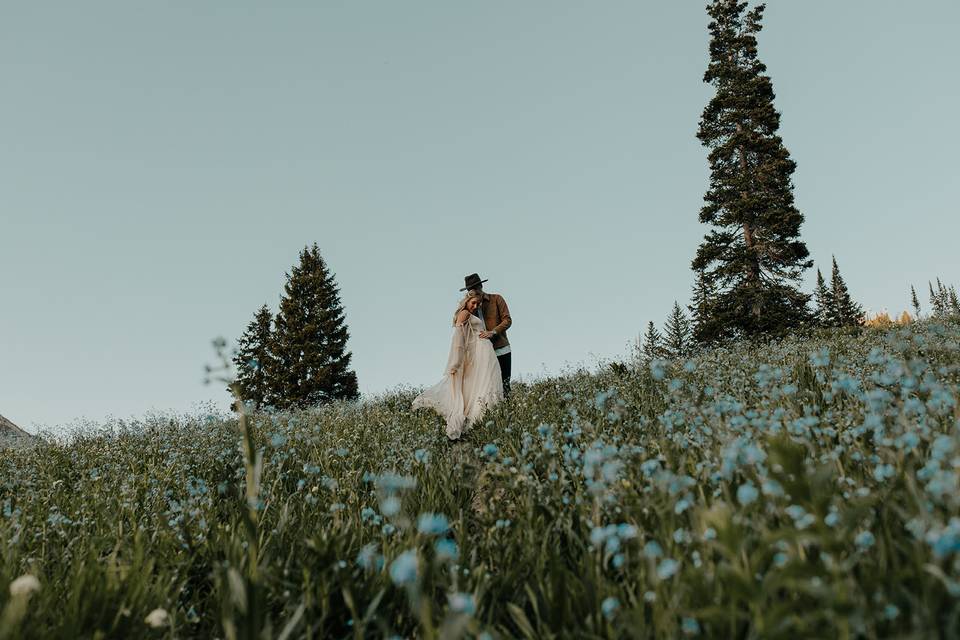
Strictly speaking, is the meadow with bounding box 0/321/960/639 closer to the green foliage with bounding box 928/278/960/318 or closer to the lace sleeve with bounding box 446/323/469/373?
the lace sleeve with bounding box 446/323/469/373

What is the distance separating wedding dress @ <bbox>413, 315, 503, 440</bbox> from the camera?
10.4m

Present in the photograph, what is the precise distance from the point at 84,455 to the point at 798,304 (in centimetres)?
2421

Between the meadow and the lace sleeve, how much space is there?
449 centimetres

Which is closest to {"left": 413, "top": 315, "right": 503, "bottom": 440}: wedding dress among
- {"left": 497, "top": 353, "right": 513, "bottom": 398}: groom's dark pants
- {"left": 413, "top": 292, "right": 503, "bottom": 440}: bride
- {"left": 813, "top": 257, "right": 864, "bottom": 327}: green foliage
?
{"left": 413, "top": 292, "right": 503, "bottom": 440}: bride

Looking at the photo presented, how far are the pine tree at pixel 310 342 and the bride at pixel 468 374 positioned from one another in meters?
24.6

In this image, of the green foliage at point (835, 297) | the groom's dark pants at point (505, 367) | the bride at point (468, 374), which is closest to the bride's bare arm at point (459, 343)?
the bride at point (468, 374)

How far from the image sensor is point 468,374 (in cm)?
1104

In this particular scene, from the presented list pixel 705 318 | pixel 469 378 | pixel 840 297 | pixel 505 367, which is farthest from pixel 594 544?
pixel 840 297

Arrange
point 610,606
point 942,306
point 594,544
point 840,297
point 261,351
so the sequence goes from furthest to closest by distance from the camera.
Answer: point 840,297 < point 261,351 < point 942,306 < point 594,544 < point 610,606

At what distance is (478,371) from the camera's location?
1088 centimetres

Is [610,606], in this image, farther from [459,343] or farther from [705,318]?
[705,318]

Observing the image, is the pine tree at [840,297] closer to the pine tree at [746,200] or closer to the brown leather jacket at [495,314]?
the pine tree at [746,200]

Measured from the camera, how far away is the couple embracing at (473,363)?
1050 cm

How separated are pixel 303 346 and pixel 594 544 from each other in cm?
3571
